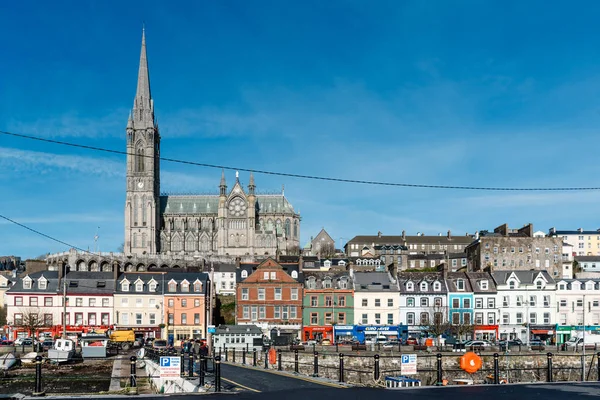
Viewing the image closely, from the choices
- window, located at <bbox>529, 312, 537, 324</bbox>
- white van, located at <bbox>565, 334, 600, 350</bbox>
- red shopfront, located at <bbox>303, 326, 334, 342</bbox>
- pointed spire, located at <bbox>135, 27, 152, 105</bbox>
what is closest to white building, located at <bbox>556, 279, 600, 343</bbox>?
window, located at <bbox>529, 312, 537, 324</bbox>

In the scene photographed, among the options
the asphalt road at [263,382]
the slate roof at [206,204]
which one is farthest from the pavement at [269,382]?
the slate roof at [206,204]

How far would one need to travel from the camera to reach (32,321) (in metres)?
66.4

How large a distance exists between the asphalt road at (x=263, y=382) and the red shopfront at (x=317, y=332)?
→ 39.9 meters

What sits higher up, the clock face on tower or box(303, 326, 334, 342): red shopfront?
the clock face on tower

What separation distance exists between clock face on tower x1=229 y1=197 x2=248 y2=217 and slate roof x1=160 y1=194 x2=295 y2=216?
4.95 meters

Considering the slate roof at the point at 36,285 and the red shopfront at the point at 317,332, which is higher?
the slate roof at the point at 36,285

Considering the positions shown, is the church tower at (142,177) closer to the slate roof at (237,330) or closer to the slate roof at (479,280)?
the slate roof at (479,280)

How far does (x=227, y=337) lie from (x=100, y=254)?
3085 inches

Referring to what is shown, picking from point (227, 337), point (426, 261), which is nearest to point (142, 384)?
point (227, 337)

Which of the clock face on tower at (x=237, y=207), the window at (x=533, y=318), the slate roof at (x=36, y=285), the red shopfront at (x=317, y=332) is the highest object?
the clock face on tower at (x=237, y=207)

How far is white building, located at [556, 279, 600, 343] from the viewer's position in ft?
240

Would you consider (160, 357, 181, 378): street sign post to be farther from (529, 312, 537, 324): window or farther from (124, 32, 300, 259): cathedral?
(124, 32, 300, 259): cathedral

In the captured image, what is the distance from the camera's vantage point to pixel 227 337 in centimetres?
5712

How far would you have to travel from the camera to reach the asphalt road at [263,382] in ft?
75.2
